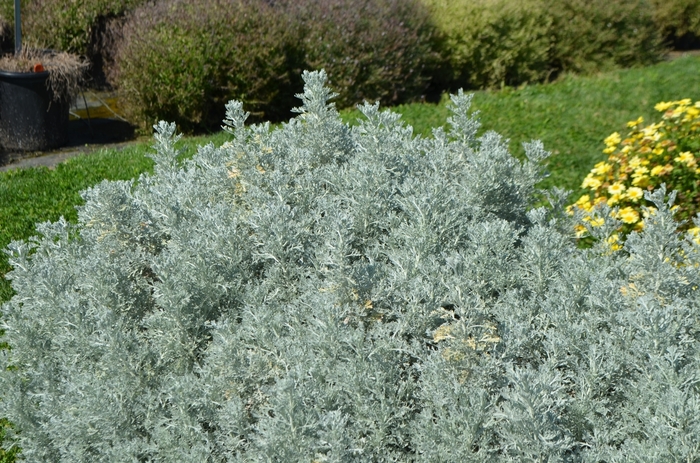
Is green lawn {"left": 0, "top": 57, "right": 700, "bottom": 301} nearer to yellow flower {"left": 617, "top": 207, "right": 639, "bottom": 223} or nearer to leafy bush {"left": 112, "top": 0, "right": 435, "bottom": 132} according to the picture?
leafy bush {"left": 112, "top": 0, "right": 435, "bottom": 132}

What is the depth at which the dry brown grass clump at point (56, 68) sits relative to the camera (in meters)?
7.54

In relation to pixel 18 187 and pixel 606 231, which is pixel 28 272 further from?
pixel 18 187

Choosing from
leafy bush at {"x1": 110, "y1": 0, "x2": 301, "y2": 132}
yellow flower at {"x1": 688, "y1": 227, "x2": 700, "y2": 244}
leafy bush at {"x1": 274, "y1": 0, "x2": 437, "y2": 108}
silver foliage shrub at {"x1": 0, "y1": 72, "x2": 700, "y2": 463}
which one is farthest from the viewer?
leafy bush at {"x1": 274, "y1": 0, "x2": 437, "y2": 108}

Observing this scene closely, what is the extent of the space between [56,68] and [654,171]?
5.57 meters

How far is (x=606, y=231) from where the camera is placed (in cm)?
269

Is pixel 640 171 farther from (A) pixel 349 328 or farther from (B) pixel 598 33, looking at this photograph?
(B) pixel 598 33

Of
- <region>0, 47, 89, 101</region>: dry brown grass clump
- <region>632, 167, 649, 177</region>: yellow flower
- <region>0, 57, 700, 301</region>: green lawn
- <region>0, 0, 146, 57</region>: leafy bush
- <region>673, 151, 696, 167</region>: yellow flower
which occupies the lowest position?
<region>0, 57, 700, 301</region>: green lawn

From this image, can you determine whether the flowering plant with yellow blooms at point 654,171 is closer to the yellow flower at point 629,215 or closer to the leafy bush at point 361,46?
the yellow flower at point 629,215

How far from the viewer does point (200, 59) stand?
771 centimetres

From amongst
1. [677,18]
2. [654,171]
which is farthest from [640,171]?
[677,18]

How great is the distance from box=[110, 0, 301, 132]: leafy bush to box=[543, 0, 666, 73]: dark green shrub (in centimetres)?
431

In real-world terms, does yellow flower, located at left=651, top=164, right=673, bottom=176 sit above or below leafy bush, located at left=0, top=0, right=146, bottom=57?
below

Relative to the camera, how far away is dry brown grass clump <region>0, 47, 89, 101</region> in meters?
7.54

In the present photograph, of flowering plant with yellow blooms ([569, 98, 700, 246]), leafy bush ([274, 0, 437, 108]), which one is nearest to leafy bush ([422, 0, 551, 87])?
leafy bush ([274, 0, 437, 108])
